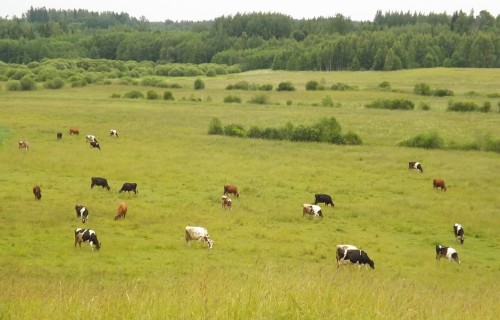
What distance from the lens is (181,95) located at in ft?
352

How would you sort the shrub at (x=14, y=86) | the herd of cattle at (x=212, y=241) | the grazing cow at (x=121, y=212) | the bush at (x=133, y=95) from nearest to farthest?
1. the herd of cattle at (x=212, y=241)
2. the grazing cow at (x=121, y=212)
3. the bush at (x=133, y=95)
4. the shrub at (x=14, y=86)

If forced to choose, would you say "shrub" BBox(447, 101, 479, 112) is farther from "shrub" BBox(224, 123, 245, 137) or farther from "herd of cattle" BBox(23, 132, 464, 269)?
"herd of cattle" BBox(23, 132, 464, 269)

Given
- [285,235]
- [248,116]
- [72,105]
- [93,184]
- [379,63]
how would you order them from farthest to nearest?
[379,63]
[72,105]
[248,116]
[93,184]
[285,235]

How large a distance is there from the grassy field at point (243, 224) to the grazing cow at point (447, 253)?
1.16ft

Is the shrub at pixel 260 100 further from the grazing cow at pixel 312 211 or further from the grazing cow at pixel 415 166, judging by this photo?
the grazing cow at pixel 312 211

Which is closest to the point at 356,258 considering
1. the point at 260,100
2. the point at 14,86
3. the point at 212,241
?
the point at 212,241

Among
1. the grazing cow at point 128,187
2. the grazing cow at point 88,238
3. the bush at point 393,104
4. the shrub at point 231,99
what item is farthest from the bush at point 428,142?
the shrub at point 231,99

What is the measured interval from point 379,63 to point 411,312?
6122 inches

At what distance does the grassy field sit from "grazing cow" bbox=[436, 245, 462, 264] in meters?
0.35

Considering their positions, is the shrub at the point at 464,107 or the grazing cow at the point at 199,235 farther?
the shrub at the point at 464,107

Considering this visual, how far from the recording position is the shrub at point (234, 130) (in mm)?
59781

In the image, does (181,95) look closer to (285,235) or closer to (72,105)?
(72,105)

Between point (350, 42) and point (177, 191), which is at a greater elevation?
point (350, 42)

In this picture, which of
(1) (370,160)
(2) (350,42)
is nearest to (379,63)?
(2) (350,42)
